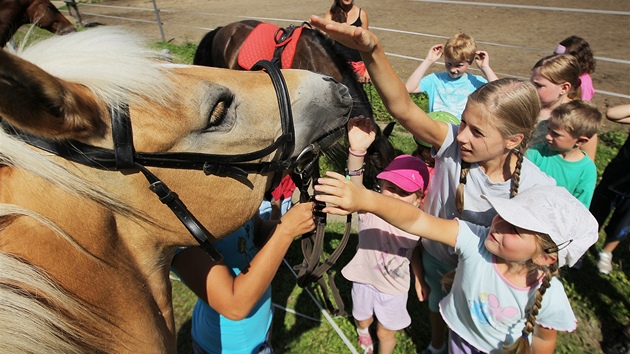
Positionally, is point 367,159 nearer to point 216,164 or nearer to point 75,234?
point 216,164

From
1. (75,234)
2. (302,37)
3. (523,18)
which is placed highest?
(75,234)

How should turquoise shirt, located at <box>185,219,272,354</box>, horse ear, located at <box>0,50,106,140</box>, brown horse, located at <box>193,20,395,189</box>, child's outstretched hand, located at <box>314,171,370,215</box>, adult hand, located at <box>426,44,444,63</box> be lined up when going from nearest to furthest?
horse ear, located at <box>0,50,106,140</box>, child's outstretched hand, located at <box>314,171,370,215</box>, turquoise shirt, located at <box>185,219,272,354</box>, adult hand, located at <box>426,44,444,63</box>, brown horse, located at <box>193,20,395,189</box>

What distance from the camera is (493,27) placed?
938 centimetres

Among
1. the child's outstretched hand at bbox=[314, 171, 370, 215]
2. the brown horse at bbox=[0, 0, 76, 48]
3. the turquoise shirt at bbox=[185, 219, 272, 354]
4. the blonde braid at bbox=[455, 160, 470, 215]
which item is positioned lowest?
the brown horse at bbox=[0, 0, 76, 48]

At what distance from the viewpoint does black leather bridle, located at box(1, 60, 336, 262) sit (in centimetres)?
96

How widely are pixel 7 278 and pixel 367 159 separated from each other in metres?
3.05

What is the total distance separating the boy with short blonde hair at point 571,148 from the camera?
2365 millimetres

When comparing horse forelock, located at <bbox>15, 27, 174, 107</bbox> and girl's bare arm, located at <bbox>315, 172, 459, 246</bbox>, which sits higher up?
horse forelock, located at <bbox>15, 27, 174, 107</bbox>

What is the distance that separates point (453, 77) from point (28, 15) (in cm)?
906

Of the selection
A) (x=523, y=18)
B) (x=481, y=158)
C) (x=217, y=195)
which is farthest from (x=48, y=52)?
(x=523, y=18)

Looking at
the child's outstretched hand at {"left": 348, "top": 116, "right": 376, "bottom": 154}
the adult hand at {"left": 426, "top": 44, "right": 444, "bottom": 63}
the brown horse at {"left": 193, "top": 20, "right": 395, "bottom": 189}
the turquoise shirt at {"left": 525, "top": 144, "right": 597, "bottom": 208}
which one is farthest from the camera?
the brown horse at {"left": 193, "top": 20, "right": 395, "bottom": 189}

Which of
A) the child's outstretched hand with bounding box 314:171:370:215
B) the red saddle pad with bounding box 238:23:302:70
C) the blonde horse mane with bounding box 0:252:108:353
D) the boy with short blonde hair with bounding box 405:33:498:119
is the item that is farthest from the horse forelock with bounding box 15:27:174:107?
the red saddle pad with bounding box 238:23:302:70

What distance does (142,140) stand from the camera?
1.04 metres

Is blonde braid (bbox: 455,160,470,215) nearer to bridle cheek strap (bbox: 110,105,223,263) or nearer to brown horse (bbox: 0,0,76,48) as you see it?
bridle cheek strap (bbox: 110,105,223,263)
